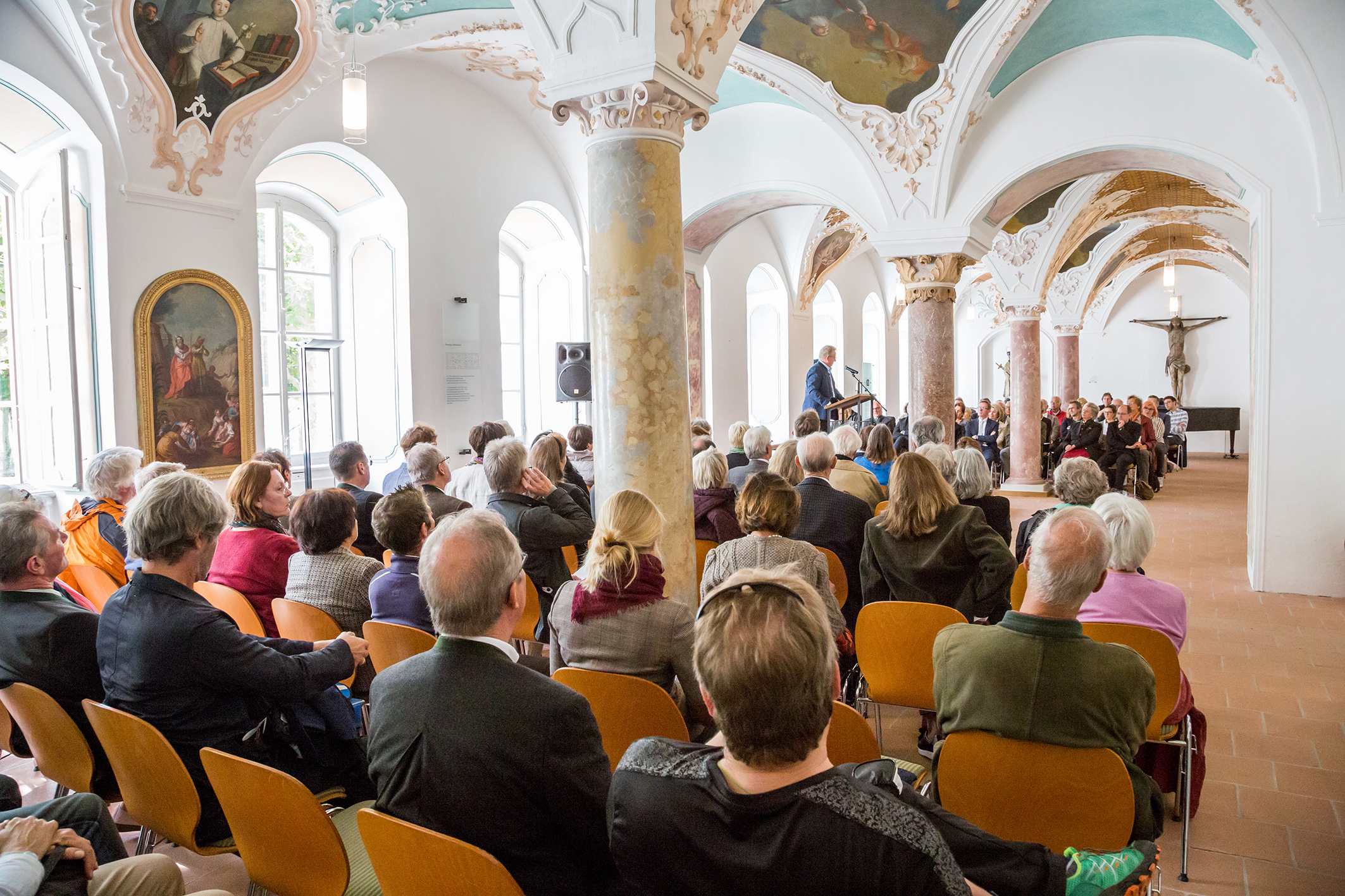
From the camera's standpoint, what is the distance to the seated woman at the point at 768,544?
319 cm

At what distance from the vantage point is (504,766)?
5.38ft

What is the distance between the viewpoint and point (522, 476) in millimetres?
4230

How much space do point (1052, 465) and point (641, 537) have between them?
517 inches

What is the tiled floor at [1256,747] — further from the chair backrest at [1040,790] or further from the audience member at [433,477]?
the audience member at [433,477]

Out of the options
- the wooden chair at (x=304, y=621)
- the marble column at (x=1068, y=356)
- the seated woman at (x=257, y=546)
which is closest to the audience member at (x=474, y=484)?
the seated woman at (x=257, y=546)

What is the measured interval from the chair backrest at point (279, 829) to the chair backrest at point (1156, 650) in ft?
7.42

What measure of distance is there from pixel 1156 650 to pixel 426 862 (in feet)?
7.61

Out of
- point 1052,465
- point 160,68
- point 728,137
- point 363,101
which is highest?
point 728,137

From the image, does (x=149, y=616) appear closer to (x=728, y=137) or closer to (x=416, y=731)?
(x=416, y=731)

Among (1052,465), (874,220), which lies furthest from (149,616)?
(1052,465)

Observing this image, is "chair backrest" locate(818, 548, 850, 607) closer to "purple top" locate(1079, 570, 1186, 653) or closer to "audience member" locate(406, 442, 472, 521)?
"purple top" locate(1079, 570, 1186, 653)

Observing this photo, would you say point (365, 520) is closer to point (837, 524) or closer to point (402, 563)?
point (402, 563)

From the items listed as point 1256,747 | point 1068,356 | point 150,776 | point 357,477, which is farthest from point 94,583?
point 1068,356

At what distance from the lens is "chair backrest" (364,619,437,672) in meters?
2.76
